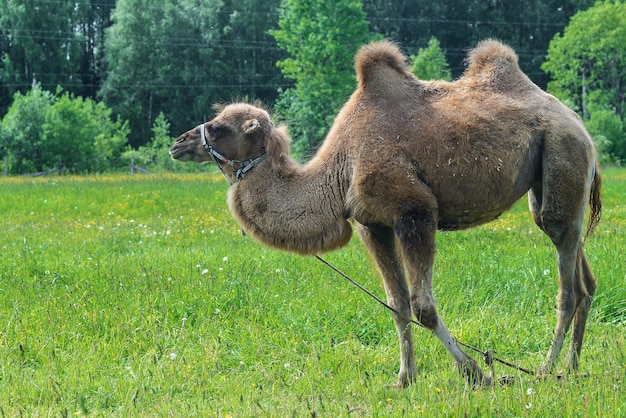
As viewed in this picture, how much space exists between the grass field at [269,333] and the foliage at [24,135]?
114 ft

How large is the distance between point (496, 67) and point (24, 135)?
40.8 metres

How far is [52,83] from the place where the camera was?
205 ft

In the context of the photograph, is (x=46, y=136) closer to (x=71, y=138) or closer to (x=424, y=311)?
(x=71, y=138)

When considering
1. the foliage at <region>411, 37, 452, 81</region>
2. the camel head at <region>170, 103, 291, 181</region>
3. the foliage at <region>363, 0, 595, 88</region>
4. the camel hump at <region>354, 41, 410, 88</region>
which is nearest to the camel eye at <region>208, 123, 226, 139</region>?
the camel head at <region>170, 103, 291, 181</region>

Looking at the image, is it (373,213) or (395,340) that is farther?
(395,340)

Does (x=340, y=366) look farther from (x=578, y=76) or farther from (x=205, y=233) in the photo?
(x=578, y=76)

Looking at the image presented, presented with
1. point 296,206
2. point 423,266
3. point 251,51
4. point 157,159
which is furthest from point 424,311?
point 251,51

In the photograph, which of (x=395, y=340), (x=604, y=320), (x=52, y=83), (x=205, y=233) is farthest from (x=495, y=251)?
(x=52, y=83)

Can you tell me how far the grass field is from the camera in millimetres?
4820

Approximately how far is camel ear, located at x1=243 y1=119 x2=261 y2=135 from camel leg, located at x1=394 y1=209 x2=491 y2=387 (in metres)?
1.32

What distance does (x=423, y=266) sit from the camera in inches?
206

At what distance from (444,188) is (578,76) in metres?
58.5

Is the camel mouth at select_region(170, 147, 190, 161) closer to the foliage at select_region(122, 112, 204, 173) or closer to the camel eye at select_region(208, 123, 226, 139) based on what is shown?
the camel eye at select_region(208, 123, 226, 139)

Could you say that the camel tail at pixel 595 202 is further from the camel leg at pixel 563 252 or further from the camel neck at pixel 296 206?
the camel neck at pixel 296 206
